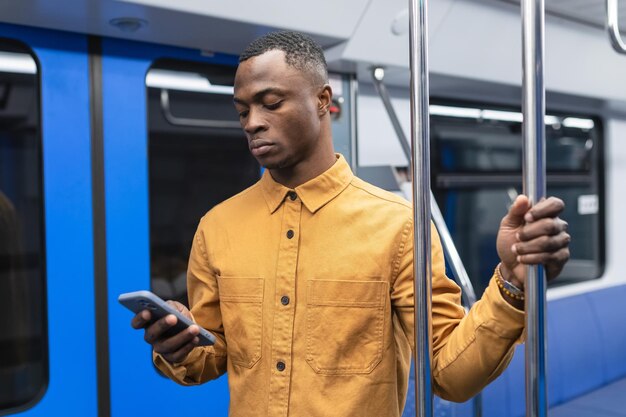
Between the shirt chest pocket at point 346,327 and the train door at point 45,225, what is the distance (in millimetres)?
1379

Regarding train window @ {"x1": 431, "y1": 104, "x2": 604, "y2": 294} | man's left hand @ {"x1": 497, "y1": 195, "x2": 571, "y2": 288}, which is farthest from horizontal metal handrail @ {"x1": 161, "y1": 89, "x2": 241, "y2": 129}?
man's left hand @ {"x1": 497, "y1": 195, "x2": 571, "y2": 288}

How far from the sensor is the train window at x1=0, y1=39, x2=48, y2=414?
227cm

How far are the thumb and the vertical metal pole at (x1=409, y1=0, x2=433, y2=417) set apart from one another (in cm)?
11

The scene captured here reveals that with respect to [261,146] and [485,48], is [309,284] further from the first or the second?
[485,48]

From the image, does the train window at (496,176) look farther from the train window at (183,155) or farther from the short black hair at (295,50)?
the short black hair at (295,50)

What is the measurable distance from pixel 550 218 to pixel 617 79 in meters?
3.95

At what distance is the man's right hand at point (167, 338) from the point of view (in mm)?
1147

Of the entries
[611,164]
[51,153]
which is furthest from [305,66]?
[611,164]

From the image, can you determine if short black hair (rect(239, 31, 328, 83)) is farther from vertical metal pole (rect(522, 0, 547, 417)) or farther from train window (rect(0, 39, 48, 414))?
train window (rect(0, 39, 48, 414))

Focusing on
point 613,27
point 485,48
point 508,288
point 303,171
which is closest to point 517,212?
point 508,288

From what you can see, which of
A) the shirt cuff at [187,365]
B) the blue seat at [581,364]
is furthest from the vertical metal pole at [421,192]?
the blue seat at [581,364]

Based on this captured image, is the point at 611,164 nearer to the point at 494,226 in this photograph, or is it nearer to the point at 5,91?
the point at 494,226

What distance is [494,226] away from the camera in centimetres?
448

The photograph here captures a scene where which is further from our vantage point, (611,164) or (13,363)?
(611,164)
